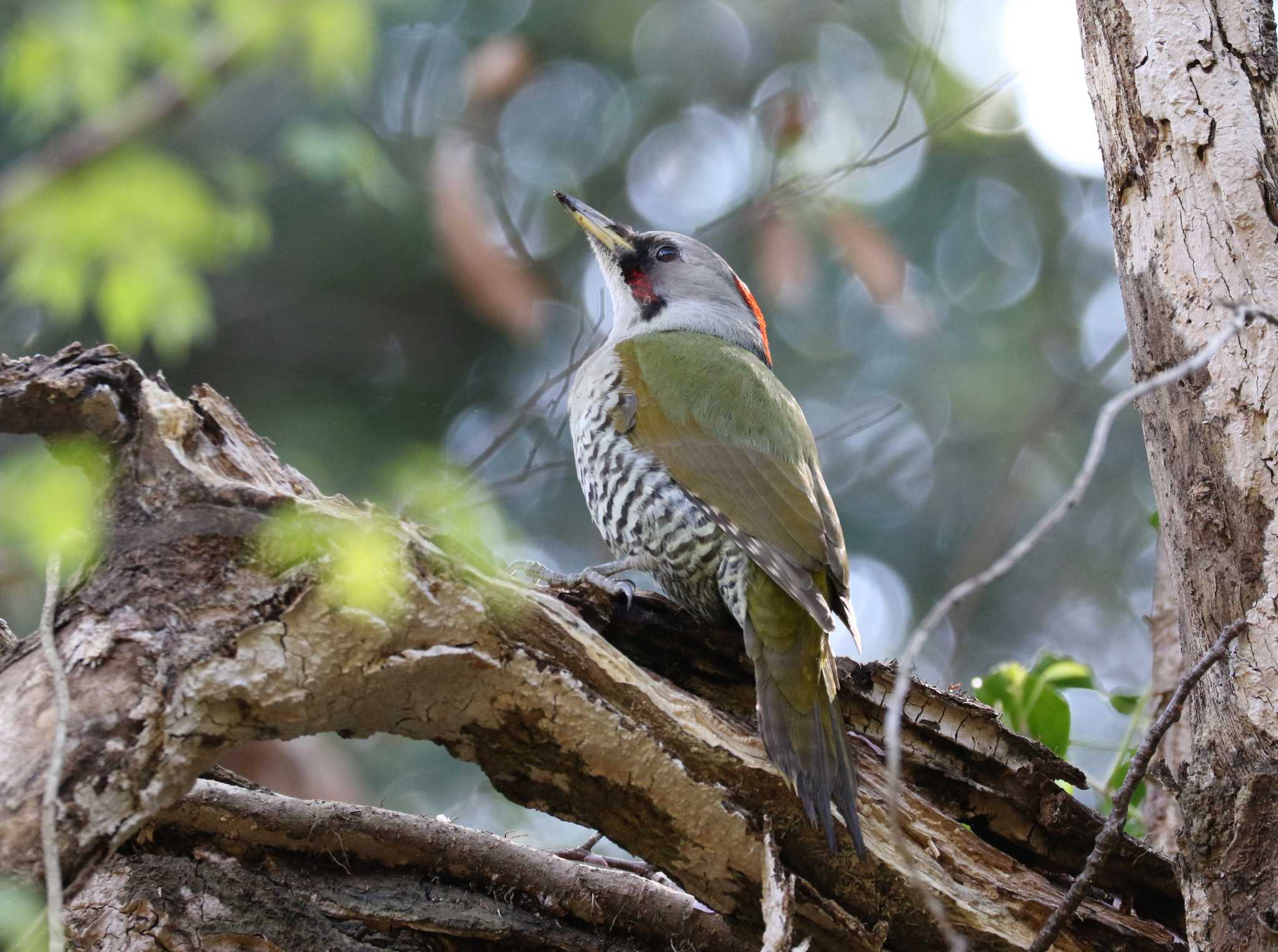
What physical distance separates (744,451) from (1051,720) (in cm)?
117

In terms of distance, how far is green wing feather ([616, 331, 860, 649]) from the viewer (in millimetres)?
2938

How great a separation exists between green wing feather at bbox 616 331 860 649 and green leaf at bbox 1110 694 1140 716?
1205mm

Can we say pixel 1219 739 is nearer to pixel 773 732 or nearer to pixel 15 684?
pixel 773 732

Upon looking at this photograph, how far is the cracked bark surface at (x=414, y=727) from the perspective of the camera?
199 cm

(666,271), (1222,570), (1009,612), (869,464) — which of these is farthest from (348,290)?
(1222,570)

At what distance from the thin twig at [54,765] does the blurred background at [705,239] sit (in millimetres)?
850

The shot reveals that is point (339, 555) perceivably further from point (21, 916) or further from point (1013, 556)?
point (1013, 556)

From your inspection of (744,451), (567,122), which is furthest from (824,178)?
(567,122)

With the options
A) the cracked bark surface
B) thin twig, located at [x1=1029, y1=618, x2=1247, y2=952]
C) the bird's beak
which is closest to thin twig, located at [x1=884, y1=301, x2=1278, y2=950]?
thin twig, located at [x1=1029, y1=618, x2=1247, y2=952]

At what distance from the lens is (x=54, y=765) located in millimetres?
1826

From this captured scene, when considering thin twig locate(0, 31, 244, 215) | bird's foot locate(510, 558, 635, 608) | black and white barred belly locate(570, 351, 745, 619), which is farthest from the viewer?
black and white barred belly locate(570, 351, 745, 619)

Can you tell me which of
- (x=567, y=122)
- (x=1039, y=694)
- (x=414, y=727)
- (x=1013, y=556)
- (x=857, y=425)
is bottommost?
(x=414, y=727)

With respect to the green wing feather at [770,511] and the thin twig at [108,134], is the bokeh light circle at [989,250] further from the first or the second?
the thin twig at [108,134]

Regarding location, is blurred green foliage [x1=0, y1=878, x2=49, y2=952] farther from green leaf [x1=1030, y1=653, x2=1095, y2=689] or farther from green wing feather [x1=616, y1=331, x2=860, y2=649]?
green leaf [x1=1030, y1=653, x2=1095, y2=689]
